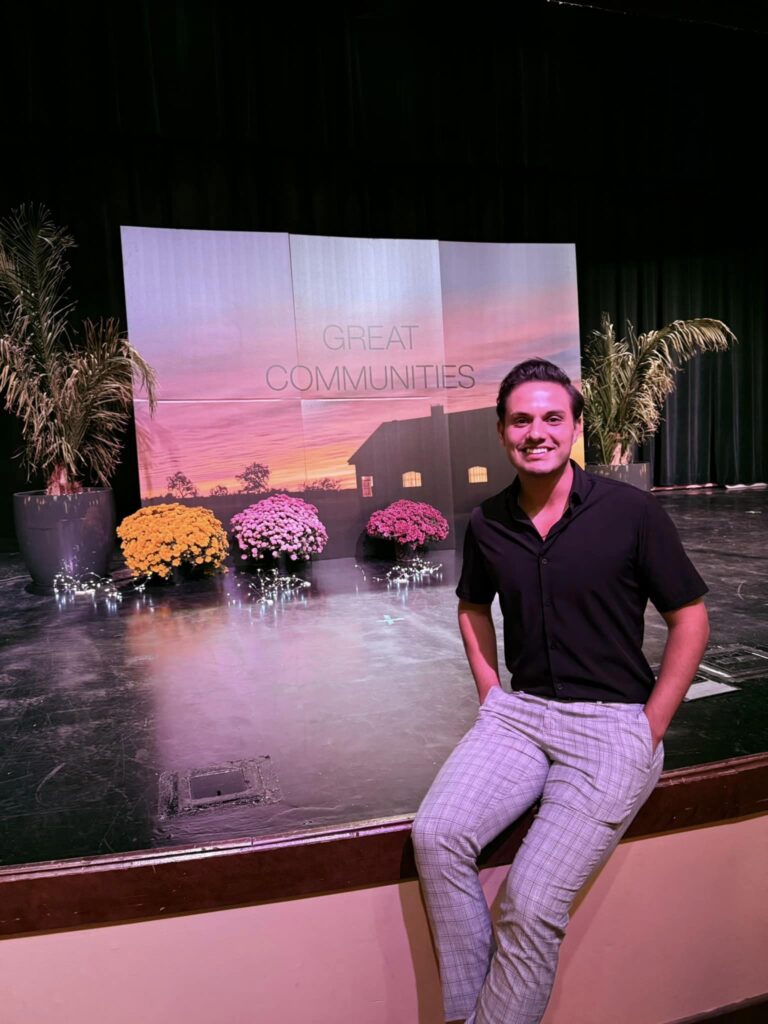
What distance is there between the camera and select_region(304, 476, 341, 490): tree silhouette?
577 cm

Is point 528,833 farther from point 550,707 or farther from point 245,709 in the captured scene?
point 245,709

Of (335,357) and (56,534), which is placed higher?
(335,357)

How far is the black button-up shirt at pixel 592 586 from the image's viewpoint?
1.50m

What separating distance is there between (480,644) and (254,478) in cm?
405

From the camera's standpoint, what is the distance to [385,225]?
23.9ft

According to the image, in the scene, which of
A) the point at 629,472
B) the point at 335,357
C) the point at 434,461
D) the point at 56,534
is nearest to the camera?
the point at 56,534

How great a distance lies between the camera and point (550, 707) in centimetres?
157

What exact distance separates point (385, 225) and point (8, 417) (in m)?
3.72

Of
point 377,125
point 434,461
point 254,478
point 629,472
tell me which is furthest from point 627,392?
point 254,478

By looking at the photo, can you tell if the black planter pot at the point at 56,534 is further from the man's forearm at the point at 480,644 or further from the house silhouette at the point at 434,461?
the man's forearm at the point at 480,644

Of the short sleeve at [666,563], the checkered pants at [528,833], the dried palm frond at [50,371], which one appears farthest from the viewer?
the dried palm frond at [50,371]

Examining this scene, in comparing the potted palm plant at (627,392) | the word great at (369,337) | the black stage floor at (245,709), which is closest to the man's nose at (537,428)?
the black stage floor at (245,709)

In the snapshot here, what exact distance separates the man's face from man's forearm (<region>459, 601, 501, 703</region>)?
1.21ft

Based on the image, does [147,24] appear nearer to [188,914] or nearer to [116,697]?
[116,697]
